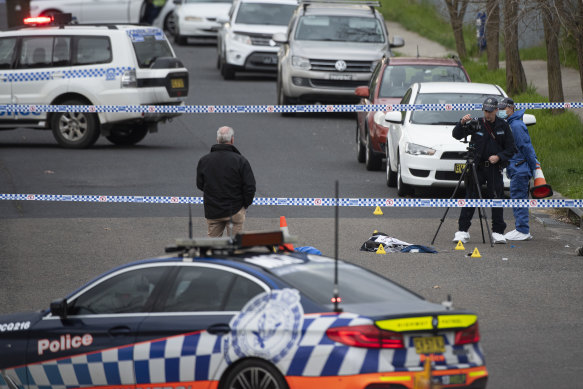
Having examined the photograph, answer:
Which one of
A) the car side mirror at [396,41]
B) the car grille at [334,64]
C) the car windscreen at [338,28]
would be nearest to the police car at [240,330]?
the car side mirror at [396,41]

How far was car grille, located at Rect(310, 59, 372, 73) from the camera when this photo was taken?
24.4 metres

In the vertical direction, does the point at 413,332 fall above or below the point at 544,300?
above

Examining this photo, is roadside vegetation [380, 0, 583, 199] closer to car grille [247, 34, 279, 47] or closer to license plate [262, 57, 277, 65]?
license plate [262, 57, 277, 65]

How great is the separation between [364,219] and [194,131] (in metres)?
9.11

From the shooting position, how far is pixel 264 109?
1655 centimetres

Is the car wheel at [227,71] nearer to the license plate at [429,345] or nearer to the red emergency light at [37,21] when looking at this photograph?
the red emergency light at [37,21]

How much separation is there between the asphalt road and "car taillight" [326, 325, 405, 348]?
169 centimetres

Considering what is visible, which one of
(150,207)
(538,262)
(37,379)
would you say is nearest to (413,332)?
(37,379)

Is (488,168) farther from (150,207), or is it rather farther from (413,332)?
(413,332)

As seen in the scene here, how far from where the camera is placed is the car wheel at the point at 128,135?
875 inches

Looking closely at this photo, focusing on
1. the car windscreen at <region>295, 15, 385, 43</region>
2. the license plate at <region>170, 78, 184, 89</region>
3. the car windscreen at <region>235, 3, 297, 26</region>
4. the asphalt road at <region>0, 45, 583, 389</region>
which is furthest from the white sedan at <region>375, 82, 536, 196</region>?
the car windscreen at <region>235, 3, 297, 26</region>

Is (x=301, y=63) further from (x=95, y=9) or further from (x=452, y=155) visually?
(x=95, y=9)

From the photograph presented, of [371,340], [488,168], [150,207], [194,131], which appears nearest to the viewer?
[371,340]

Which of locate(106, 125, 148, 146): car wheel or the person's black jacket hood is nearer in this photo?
the person's black jacket hood
